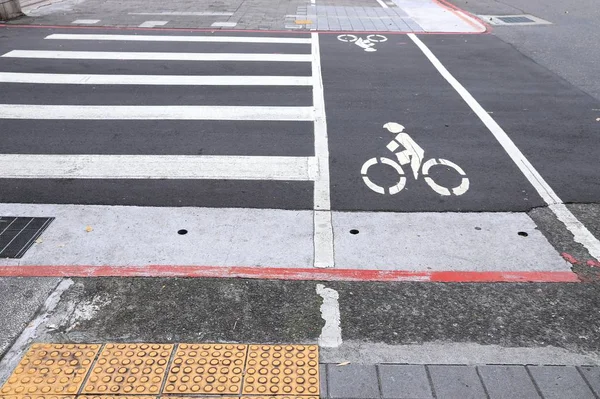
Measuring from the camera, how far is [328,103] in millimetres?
9828

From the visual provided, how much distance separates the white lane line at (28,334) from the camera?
13.3ft

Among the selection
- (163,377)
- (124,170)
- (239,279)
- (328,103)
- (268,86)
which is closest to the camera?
(163,377)

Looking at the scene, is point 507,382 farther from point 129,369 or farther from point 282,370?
point 129,369

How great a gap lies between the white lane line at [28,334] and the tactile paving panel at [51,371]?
0.20 ft

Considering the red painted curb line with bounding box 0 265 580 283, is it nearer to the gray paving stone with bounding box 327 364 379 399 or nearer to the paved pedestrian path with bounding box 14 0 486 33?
the gray paving stone with bounding box 327 364 379 399

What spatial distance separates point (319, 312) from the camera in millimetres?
4652

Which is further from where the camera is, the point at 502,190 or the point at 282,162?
the point at 282,162

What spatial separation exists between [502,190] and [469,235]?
1309mm

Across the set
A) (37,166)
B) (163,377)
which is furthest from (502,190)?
(37,166)

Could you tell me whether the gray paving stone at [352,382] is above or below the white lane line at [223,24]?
above

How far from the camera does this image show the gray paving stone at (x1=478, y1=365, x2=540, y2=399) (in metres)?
3.83

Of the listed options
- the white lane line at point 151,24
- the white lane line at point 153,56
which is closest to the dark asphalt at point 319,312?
the white lane line at point 153,56

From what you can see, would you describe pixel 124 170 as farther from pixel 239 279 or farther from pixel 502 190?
pixel 502 190

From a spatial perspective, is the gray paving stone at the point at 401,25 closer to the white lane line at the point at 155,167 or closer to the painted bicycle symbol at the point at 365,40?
the painted bicycle symbol at the point at 365,40
